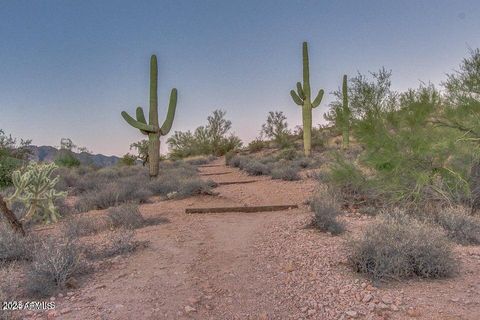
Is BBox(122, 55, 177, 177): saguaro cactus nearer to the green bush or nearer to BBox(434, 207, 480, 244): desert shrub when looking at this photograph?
the green bush

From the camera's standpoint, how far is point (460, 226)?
233 inches

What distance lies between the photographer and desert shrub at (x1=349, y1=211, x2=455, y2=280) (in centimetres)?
414

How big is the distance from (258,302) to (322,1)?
41.0 ft

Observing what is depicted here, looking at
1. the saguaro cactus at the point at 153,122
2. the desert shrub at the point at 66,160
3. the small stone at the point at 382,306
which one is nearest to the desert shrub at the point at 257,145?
the desert shrub at the point at 66,160

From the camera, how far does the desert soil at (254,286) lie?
3518 millimetres

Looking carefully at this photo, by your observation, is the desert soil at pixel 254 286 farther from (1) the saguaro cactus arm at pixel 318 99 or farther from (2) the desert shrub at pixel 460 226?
(1) the saguaro cactus arm at pixel 318 99

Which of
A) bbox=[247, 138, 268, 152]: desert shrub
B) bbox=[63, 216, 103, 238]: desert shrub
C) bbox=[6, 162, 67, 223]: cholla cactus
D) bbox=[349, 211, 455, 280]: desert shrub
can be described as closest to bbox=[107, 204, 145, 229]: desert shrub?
bbox=[63, 216, 103, 238]: desert shrub

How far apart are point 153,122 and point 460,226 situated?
39.8 feet

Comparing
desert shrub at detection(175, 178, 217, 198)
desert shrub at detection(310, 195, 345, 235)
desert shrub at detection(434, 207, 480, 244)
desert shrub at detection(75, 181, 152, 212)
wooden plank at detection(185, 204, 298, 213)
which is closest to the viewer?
desert shrub at detection(434, 207, 480, 244)

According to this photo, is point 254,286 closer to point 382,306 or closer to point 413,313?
point 382,306

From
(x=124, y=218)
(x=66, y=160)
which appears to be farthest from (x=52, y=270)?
(x=66, y=160)

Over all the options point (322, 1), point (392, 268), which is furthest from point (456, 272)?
point (322, 1)

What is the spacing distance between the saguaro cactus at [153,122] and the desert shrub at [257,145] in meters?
20.7

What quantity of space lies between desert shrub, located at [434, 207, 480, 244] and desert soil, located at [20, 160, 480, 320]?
1.37 ft
